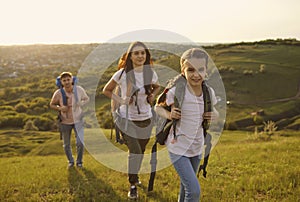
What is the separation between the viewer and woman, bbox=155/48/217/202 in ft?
14.9

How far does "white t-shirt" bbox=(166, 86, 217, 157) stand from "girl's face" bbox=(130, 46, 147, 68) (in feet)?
6.04

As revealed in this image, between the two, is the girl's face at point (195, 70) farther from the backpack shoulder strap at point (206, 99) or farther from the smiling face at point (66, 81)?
the smiling face at point (66, 81)

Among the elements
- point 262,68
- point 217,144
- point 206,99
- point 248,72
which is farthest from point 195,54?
point 262,68

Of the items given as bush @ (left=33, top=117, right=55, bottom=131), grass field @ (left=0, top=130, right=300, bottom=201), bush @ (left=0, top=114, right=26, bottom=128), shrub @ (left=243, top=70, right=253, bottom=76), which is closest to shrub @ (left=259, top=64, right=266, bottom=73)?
shrub @ (left=243, top=70, right=253, bottom=76)

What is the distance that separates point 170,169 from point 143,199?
106 inches

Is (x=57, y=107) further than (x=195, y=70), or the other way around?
(x=57, y=107)

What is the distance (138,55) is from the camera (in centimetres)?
624

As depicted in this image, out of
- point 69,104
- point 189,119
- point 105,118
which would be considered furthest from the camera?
point 105,118

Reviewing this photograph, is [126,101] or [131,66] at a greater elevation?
[131,66]

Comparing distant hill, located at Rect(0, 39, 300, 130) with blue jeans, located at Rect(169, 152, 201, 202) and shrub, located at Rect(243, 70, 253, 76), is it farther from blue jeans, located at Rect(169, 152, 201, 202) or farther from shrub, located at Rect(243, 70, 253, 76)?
blue jeans, located at Rect(169, 152, 201, 202)

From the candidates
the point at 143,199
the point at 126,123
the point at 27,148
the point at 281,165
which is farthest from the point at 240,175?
the point at 27,148

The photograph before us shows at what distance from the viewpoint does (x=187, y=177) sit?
4539 millimetres

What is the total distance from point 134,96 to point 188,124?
1814 millimetres

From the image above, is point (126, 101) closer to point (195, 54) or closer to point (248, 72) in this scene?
point (195, 54)
